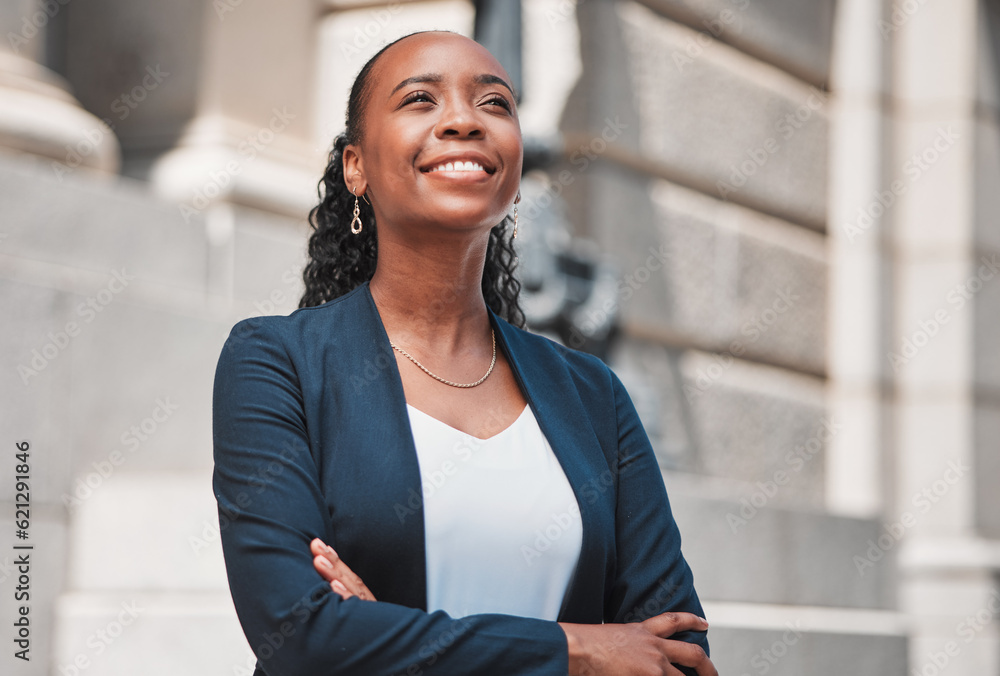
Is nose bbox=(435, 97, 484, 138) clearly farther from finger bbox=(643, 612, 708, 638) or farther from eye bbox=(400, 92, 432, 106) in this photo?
finger bbox=(643, 612, 708, 638)

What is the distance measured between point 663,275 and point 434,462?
502 cm

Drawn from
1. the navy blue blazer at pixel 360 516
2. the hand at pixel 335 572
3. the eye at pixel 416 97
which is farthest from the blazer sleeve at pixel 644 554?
the eye at pixel 416 97

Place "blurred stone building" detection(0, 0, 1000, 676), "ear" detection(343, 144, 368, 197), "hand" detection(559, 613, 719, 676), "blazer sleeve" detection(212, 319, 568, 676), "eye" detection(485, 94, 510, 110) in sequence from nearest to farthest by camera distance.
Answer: "blazer sleeve" detection(212, 319, 568, 676) < "hand" detection(559, 613, 719, 676) < "eye" detection(485, 94, 510, 110) < "ear" detection(343, 144, 368, 197) < "blurred stone building" detection(0, 0, 1000, 676)

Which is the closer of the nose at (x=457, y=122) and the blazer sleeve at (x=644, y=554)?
the nose at (x=457, y=122)

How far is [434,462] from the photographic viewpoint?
2.47 meters

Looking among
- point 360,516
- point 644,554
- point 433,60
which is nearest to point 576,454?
point 644,554

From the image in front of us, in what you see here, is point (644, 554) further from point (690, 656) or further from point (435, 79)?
point (435, 79)

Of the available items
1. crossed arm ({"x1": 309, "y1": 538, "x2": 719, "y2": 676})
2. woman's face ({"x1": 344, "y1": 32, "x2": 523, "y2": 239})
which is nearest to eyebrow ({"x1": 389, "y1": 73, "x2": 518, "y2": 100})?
woman's face ({"x1": 344, "y1": 32, "x2": 523, "y2": 239})

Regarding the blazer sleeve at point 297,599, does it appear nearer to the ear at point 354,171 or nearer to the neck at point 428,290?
the neck at point 428,290

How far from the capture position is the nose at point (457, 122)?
2518 millimetres

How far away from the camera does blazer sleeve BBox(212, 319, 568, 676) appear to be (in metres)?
2.26

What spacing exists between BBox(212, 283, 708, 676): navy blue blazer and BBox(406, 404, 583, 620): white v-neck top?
0.03m

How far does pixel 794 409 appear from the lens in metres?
8.13

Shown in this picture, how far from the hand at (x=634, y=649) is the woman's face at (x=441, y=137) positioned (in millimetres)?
795
